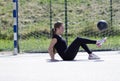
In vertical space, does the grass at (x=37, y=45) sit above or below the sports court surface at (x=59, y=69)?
below

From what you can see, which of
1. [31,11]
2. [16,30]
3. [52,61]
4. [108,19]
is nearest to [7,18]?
[31,11]

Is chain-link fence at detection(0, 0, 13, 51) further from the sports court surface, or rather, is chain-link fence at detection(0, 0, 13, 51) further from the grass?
the sports court surface

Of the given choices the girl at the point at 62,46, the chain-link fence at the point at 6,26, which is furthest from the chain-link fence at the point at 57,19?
the girl at the point at 62,46

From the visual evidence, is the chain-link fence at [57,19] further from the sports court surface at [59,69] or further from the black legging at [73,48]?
the black legging at [73,48]

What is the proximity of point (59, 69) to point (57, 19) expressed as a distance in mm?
10835

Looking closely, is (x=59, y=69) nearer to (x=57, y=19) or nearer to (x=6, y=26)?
(x=6, y=26)

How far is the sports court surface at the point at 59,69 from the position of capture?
9867 millimetres

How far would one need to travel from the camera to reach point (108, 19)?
65.9 feet

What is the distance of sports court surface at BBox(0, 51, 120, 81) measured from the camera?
9.87m

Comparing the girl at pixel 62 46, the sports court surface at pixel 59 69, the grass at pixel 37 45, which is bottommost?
the grass at pixel 37 45

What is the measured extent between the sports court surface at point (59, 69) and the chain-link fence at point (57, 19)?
9.97 feet

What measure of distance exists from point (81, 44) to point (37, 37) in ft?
22.1

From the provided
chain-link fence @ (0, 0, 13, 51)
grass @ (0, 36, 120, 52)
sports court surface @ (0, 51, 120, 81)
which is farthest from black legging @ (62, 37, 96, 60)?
chain-link fence @ (0, 0, 13, 51)

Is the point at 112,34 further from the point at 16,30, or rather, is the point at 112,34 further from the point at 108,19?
the point at 16,30
